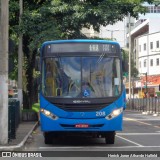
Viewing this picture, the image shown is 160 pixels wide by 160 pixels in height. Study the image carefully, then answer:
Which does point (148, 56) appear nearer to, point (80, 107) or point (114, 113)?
point (114, 113)

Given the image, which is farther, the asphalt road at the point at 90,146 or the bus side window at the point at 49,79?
the bus side window at the point at 49,79

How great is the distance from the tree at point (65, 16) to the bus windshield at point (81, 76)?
1077 cm

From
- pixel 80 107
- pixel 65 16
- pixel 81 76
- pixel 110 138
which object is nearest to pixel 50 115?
pixel 80 107

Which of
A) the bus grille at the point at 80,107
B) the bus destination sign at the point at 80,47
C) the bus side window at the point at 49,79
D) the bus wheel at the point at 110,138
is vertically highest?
the bus destination sign at the point at 80,47

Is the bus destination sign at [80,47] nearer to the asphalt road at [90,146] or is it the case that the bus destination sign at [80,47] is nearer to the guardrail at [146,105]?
the asphalt road at [90,146]

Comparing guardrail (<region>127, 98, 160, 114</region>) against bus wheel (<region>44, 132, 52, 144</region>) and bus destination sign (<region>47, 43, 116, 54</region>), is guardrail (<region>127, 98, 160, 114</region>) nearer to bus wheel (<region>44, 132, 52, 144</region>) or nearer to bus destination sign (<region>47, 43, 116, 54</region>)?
bus wheel (<region>44, 132, 52, 144</region>)

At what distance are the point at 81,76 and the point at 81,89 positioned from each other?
1.41 ft

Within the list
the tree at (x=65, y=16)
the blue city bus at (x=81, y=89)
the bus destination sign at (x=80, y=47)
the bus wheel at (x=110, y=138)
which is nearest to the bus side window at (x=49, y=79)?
the blue city bus at (x=81, y=89)

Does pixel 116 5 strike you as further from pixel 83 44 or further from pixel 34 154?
pixel 34 154

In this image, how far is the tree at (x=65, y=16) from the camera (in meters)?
27.5

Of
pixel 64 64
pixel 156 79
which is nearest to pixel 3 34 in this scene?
pixel 64 64


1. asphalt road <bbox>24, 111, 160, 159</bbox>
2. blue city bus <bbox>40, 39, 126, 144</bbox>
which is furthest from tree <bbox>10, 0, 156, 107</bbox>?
blue city bus <bbox>40, 39, 126, 144</bbox>

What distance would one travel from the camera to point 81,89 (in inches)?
626

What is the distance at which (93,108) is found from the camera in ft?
51.7
